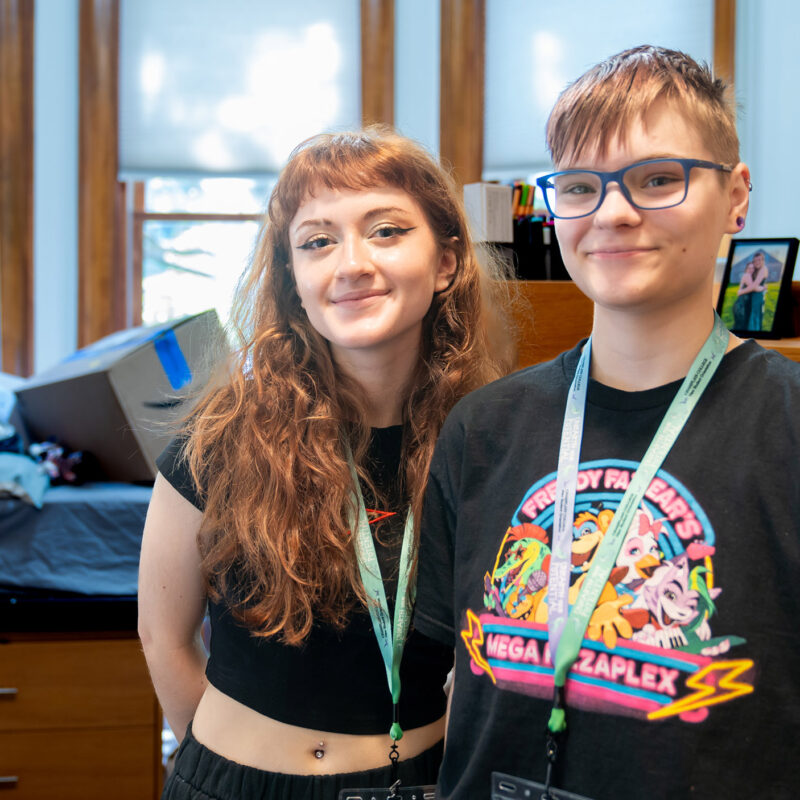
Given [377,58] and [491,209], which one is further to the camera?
[377,58]

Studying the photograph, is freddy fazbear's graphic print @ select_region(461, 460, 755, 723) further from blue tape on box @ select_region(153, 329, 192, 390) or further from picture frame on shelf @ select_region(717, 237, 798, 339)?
blue tape on box @ select_region(153, 329, 192, 390)

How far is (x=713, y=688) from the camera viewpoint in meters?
0.75

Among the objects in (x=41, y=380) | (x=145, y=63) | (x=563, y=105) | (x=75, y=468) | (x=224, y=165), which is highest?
(x=145, y=63)

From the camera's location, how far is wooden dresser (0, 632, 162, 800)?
2.43 meters

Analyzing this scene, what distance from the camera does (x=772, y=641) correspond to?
0.75m

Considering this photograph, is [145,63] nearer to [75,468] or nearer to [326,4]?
[326,4]

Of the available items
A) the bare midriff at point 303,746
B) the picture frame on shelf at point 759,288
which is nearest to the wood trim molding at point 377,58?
the picture frame on shelf at point 759,288

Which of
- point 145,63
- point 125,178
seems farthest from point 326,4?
point 125,178

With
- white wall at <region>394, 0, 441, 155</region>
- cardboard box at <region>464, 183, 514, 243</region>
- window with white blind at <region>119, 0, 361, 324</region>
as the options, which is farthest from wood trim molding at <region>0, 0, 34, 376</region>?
cardboard box at <region>464, 183, 514, 243</region>

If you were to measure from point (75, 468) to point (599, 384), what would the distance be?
2194 mm

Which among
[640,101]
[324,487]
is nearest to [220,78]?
[324,487]

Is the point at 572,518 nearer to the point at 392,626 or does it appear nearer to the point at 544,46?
the point at 392,626

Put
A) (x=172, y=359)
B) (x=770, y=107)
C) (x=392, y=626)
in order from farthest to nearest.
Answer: (x=770, y=107)
(x=172, y=359)
(x=392, y=626)

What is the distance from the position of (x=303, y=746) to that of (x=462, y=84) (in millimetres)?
3496
